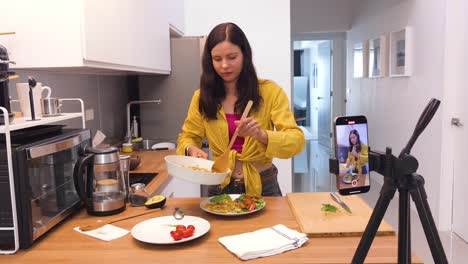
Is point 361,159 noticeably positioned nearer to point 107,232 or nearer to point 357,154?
point 357,154

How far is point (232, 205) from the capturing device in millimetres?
1442

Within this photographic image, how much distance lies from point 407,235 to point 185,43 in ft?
9.08

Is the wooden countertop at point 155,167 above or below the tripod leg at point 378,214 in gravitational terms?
below

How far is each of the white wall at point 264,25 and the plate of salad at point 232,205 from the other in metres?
2.06

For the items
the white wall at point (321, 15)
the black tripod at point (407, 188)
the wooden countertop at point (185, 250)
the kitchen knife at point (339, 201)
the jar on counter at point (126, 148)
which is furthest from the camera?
the white wall at point (321, 15)

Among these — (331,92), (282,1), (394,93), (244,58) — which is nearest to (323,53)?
(331,92)

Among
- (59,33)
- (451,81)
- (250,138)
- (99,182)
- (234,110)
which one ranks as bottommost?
(99,182)

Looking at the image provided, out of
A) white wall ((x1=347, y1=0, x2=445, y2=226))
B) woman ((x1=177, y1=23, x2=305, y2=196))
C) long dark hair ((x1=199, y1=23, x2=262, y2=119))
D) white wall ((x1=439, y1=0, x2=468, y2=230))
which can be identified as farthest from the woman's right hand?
white wall ((x1=347, y1=0, x2=445, y2=226))

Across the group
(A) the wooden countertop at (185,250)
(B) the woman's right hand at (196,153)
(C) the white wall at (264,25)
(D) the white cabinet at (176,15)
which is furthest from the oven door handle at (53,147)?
(C) the white wall at (264,25)

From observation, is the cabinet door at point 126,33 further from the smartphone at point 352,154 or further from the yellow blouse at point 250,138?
the smartphone at point 352,154

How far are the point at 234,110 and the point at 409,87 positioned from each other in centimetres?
301

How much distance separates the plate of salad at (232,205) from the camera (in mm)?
1396

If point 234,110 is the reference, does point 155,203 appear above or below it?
below

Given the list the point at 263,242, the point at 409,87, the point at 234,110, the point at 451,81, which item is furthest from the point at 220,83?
the point at 409,87
